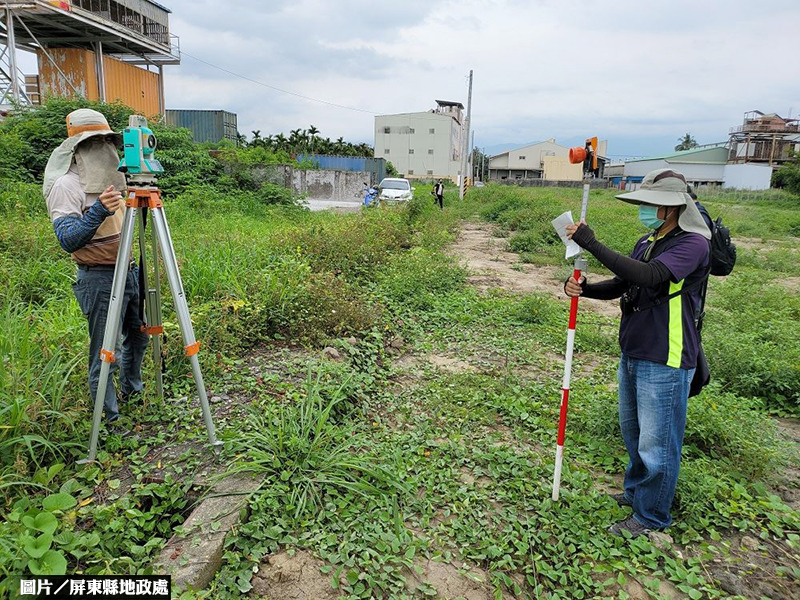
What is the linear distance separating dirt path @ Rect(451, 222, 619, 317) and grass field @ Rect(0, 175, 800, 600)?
212 cm

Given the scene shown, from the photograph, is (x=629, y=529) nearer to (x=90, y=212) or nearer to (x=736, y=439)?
(x=736, y=439)

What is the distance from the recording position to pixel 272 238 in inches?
308

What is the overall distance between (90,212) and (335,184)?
19957mm

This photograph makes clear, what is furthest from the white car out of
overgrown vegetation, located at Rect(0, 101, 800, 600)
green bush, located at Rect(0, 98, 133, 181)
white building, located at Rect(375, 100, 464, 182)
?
white building, located at Rect(375, 100, 464, 182)

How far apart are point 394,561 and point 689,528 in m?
1.70

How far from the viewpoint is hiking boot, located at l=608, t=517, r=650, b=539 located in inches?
115

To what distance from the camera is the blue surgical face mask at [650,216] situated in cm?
282

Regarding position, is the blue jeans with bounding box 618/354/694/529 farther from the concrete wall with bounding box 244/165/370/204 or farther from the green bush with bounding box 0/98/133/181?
the concrete wall with bounding box 244/165/370/204

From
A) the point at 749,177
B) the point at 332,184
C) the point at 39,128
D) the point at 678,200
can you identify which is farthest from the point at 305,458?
the point at 749,177

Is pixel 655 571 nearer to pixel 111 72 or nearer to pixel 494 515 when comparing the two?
pixel 494 515

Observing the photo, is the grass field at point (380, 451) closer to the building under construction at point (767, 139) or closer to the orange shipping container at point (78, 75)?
the orange shipping container at point (78, 75)

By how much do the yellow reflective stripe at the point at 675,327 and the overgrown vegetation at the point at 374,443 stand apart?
1.00 metres

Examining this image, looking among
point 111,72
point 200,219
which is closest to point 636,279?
point 200,219

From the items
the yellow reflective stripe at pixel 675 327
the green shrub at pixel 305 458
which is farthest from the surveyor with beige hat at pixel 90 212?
the yellow reflective stripe at pixel 675 327
